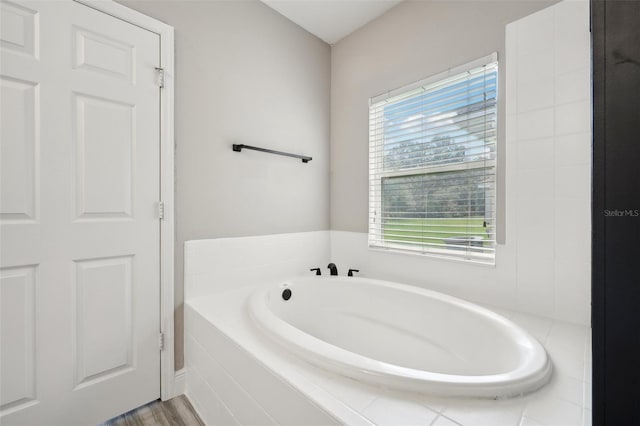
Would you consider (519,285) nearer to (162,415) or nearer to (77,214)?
(162,415)

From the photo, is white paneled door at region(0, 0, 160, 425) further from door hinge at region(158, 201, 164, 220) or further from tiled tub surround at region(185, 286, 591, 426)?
tiled tub surround at region(185, 286, 591, 426)

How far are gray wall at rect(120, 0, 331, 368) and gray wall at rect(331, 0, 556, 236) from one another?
0.15 meters

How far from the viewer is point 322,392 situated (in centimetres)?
85

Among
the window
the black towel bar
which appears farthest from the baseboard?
the window

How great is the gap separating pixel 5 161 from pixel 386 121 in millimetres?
2146

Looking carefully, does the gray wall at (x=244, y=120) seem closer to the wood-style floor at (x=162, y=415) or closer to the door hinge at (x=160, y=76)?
the door hinge at (x=160, y=76)

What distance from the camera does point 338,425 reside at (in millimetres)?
749

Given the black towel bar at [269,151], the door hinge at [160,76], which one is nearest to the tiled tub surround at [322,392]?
the black towel bar at [269,151]

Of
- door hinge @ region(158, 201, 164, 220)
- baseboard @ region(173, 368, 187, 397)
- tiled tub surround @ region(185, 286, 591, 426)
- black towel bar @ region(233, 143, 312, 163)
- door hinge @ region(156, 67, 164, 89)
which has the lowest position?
baseboard @ region(173, 368, 187, 397)

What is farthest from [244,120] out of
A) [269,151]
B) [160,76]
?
[160,76]

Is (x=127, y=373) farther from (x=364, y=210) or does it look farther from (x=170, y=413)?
(x=364, y=210)

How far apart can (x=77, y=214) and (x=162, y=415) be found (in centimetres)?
111

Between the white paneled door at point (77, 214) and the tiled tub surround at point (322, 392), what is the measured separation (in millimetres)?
368

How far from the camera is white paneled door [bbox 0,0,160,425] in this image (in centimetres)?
116
